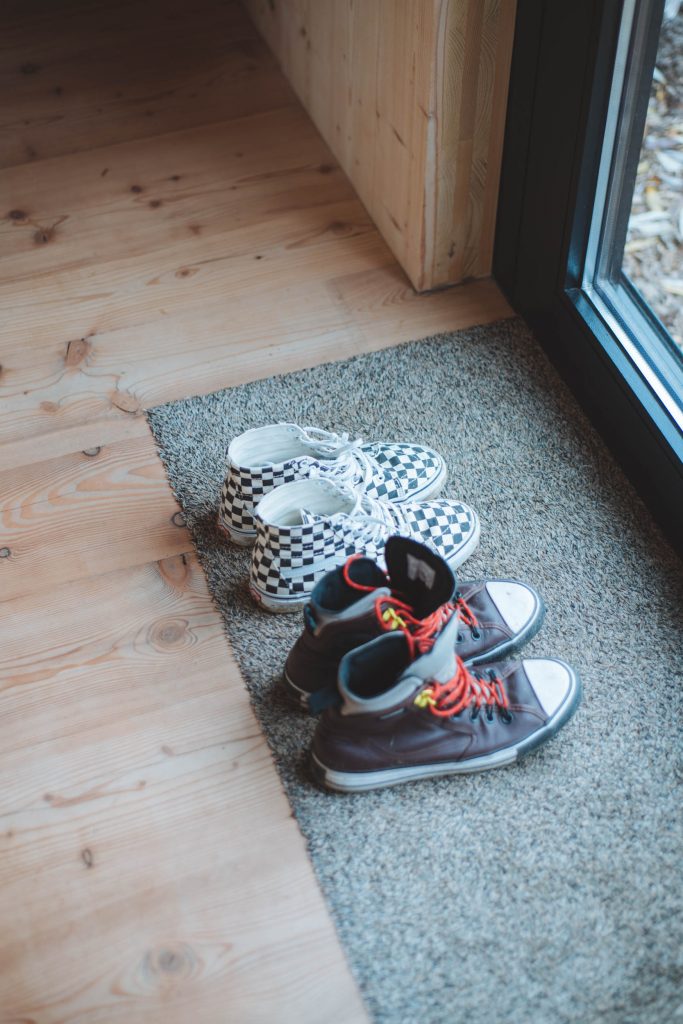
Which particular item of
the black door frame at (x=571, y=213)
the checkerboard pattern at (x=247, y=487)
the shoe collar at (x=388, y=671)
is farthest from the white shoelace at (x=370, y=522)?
the black door frame at (x=571, y=213)

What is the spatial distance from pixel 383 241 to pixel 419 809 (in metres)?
1.13

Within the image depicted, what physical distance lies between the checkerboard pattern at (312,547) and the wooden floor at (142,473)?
0.12 m

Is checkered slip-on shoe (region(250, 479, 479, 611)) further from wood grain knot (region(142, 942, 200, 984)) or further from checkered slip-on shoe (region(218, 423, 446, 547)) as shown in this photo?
wood grain knot (region(142, 942, 200, 984))

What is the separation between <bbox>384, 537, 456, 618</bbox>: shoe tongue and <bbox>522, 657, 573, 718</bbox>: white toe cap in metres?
0.18

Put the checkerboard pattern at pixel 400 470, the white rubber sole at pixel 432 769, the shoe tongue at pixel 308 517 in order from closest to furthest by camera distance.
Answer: the white rubber sole at pixel 432 769 < the shoe tongue at pixel 308 517 < the checkerboard pattern at pixel 400 470

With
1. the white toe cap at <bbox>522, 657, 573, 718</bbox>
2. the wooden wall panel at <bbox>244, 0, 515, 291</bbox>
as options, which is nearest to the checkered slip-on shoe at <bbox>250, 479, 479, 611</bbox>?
the white toe cap at <bbox>522, 657, 573, 718</bbox>

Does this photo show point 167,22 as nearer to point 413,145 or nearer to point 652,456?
point 413,145

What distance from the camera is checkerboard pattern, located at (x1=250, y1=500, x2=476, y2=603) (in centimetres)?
136

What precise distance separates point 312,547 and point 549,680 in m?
0.35

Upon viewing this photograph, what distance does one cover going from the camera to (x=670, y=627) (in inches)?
55.4

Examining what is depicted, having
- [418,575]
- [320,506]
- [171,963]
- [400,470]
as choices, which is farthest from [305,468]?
[171,963]

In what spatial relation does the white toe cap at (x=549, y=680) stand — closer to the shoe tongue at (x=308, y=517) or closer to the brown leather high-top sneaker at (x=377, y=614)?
the brown leather high-top sneaker at (x=377, y=614)

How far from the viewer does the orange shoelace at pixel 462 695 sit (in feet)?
3.97

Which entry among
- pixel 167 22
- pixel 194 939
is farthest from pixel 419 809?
pixel 167 22
